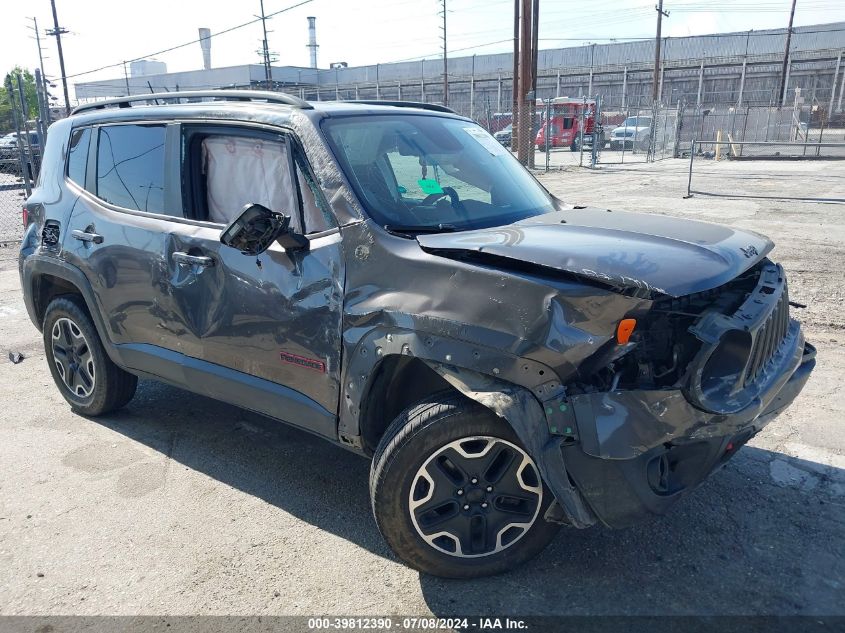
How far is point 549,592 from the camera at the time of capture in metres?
2.83

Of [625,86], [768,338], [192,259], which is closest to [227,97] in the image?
[192,259]

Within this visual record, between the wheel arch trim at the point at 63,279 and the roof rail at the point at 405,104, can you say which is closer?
the roof rail at the point at 405,104

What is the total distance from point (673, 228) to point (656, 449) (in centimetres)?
117

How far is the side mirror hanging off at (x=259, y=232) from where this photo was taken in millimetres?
2973

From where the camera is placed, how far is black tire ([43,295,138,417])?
14.7ft

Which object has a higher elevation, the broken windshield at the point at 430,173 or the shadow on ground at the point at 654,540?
the broken windshield at the point at 430,173

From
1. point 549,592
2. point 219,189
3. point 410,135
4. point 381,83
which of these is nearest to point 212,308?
point 219,189

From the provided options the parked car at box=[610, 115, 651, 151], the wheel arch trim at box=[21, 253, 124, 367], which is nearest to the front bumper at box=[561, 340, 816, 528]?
the wheel arch trim at box=[21, 253, 124, 367]

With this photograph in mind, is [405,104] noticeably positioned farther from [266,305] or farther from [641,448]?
[641,448]

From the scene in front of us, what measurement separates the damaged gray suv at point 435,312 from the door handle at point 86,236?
0.01 meters

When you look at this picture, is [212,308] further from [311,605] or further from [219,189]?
[311,605]

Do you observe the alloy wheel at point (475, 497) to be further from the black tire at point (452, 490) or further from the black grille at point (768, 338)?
the black grille at point (768, 338)

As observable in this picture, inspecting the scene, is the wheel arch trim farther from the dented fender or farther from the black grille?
the black grille

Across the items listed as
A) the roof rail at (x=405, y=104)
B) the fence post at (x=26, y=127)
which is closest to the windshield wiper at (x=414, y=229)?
the roof rail at (x=405, y=104)
